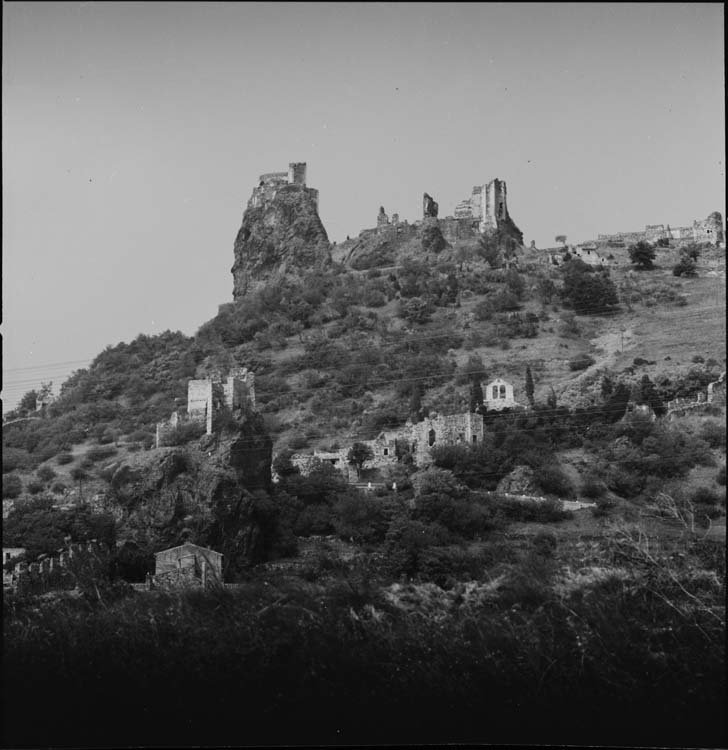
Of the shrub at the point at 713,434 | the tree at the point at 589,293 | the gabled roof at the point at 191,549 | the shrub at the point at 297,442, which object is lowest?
the gabled roof at the point at 191,549

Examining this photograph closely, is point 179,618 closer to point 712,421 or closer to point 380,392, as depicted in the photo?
point 712,421

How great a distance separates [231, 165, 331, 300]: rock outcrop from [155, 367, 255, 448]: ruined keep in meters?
21.2

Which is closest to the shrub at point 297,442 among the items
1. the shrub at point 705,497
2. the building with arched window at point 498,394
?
the building with arched window at point 498,394

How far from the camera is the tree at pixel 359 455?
24203mm

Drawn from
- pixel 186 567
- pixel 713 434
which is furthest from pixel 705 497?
pixel 186 567

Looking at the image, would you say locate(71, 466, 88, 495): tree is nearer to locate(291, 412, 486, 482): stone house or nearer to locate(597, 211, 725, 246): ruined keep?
locate(291, 412, 486, 482): stone house

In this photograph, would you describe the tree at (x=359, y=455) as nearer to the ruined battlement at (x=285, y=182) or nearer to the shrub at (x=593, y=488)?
the shrub at (x=593, y=488)

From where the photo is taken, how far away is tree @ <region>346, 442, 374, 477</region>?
79.4ft

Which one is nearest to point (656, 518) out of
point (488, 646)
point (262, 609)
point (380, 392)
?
point (488, 646)

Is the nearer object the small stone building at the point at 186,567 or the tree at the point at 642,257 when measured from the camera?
the small stone building at the point at 186,567

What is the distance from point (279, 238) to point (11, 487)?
23.3 m

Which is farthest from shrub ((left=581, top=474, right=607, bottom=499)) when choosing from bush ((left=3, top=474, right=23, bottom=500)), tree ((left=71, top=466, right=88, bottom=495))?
bush ((left=3, top=474, right=23, bottom=500))

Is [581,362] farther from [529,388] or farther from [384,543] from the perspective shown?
[384,543]

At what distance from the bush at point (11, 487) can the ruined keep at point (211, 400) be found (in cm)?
306
